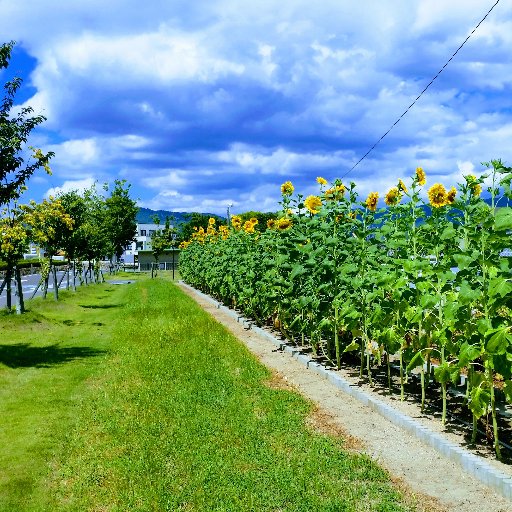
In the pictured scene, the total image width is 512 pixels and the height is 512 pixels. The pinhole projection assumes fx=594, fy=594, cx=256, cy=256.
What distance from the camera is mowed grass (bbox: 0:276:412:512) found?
4766 mm

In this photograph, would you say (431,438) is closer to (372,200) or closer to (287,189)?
(372,200)

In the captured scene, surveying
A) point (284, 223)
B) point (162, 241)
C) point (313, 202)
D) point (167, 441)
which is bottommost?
point (167, 441)

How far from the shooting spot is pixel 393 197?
25.3ft

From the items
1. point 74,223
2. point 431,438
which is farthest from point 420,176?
point 74,223

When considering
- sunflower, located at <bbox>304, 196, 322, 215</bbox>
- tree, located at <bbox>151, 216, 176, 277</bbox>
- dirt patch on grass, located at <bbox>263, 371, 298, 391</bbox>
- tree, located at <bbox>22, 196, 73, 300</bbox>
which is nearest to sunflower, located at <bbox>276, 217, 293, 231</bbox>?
sunflower, located at <bbox>304, 196, 322, 215</bbox>

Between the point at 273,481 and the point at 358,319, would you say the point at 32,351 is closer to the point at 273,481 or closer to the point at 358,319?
the point at 358,319

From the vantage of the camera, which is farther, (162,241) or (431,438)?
(162,241)

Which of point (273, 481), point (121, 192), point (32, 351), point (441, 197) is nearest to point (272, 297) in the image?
point (32, 351)

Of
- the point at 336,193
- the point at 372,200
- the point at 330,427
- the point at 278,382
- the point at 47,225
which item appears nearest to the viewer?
the point at 330,427

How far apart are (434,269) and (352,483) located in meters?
2.34

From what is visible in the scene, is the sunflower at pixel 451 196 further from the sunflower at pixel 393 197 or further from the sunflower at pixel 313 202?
the sunflower at pixel 313 202

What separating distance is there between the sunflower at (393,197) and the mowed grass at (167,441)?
9.20ft

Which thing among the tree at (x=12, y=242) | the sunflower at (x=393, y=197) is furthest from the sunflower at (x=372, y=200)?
the tree at (x=12, y=242)

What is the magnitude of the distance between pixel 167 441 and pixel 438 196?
12.8 ft
